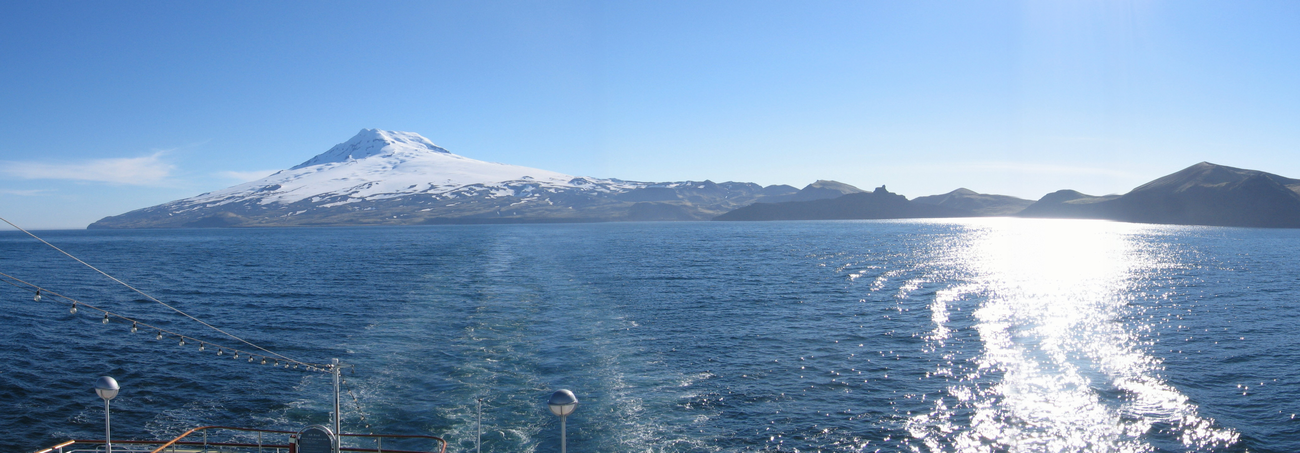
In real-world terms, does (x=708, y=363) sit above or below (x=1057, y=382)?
above

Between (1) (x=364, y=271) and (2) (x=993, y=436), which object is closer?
(2) (x=993, y=436)

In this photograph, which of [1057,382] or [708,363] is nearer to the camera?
[1057,382]

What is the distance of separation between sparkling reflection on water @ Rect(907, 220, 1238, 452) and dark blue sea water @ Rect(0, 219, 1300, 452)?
0.13 meters

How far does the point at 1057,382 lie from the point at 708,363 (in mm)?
14290

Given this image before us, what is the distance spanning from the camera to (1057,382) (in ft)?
85.5

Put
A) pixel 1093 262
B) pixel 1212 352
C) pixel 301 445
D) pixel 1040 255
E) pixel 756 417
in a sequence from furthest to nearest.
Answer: pixel 1040 255, pixel 1093 262, pixel 1212 352, pixel 756 417, pixel 301 445

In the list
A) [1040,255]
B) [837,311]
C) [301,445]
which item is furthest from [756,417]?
[1040,255]

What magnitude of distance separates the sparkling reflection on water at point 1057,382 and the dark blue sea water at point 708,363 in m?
0.13

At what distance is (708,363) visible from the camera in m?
28.7

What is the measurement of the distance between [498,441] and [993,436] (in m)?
15.8

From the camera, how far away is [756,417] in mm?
21984

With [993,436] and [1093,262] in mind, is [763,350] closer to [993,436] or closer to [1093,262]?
[993,436]

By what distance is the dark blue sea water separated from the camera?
2106cm

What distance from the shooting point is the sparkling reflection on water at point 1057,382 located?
802 inches
